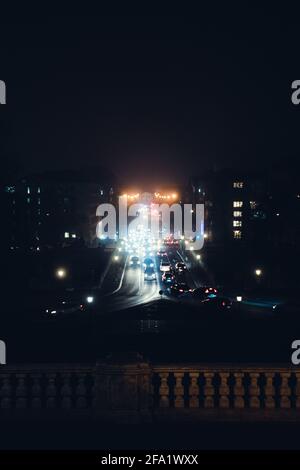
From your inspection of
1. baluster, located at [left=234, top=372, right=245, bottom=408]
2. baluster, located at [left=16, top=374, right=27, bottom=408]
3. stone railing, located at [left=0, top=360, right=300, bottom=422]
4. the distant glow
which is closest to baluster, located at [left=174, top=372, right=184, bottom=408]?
stone railing, located at [left=0, top=360, right=300, bottom=422]

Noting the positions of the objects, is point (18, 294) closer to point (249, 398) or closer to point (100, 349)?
point (100, 349)

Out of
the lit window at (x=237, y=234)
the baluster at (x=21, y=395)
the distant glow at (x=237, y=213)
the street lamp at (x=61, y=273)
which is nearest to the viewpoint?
the baluster at (x=21, y=395)

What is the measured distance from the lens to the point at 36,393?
11.2 meters

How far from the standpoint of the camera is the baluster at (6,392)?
36.7ft

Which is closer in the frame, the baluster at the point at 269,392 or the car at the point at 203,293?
the baluster at the point at 269,392

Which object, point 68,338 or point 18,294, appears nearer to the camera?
point 68,338

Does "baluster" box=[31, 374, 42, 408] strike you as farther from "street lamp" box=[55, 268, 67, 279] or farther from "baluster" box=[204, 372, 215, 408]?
"street lamp" box=[55, 268, 67, 279]

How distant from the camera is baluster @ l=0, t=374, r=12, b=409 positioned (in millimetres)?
11172

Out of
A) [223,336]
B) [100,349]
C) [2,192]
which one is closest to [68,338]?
[100,349]

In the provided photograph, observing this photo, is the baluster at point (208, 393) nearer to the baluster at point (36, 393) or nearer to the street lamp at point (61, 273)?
the baluster at point (36, 393)

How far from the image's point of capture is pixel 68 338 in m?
24.4

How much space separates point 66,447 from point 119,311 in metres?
28.9

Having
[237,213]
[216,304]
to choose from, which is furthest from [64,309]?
[237,213]

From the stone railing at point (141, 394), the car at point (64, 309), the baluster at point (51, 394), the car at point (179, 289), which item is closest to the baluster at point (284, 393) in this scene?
the stone railing at point (141, 394)
